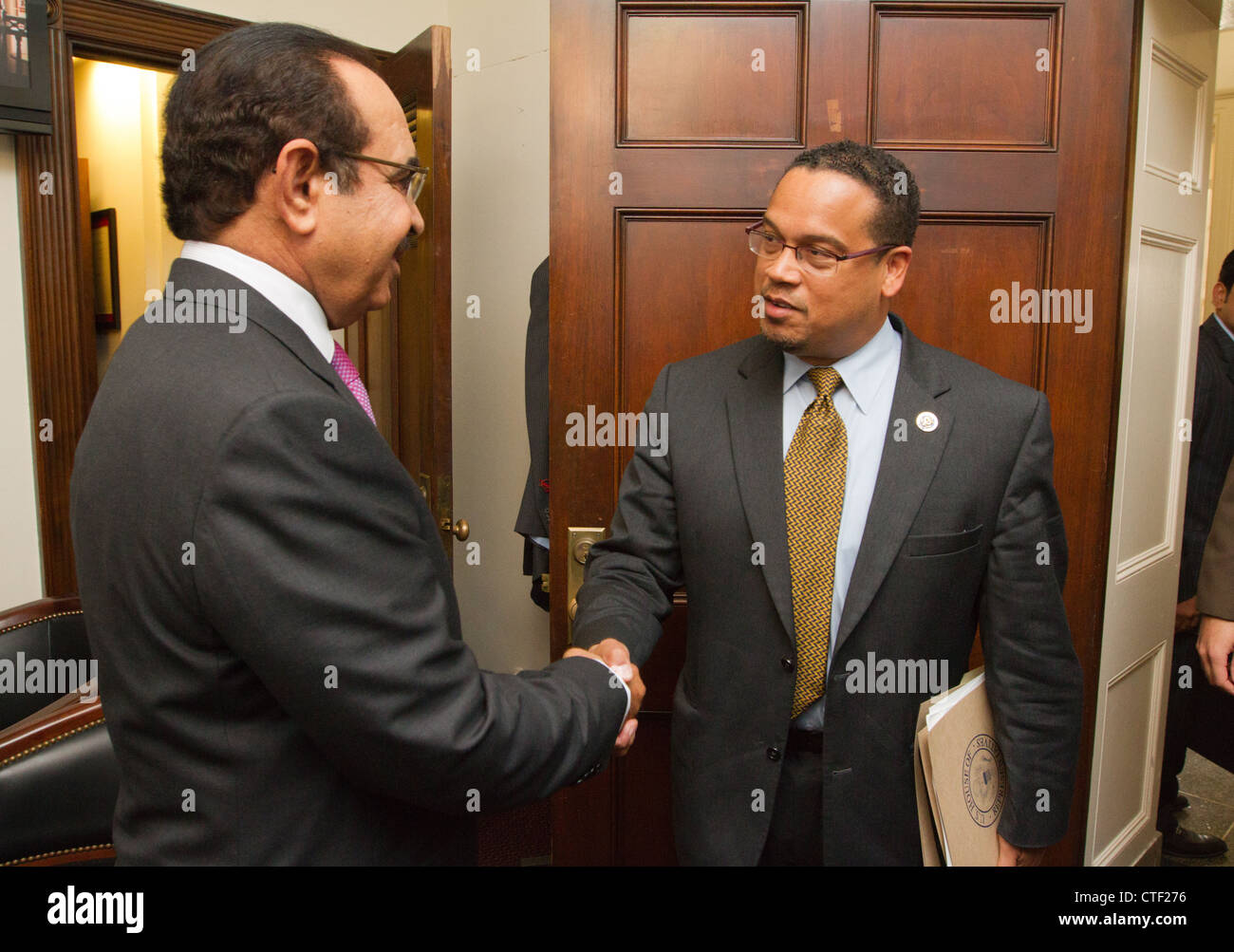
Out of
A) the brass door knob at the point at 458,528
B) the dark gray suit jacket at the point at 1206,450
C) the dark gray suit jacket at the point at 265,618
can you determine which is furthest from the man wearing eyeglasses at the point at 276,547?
the dark gray suit jacket at the point at 1206,450

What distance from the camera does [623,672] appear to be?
1409 millimetres

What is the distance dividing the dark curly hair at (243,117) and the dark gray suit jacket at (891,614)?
82cm

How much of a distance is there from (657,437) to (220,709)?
2.96ft

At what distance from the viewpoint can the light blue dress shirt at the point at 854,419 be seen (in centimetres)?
152

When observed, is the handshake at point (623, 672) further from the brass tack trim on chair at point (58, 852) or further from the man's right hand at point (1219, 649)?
the man's right hand at point (1219, 649)

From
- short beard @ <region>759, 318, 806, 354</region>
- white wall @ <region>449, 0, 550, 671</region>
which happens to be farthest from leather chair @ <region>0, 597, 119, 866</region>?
white wall @ <region>449, 0, 550, 671</region>

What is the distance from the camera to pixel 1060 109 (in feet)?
6.00

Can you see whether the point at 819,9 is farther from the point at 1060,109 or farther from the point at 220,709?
the point at 220,709

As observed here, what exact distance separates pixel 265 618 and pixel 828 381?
1032 mm

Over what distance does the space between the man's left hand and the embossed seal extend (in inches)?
2.1

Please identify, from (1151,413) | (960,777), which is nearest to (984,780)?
(960,777)

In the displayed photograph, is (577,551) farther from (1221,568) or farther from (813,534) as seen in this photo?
(1221,568)

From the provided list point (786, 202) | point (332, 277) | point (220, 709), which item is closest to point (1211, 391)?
point (786, 202)

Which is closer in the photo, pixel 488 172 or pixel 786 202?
pixel 786 202
